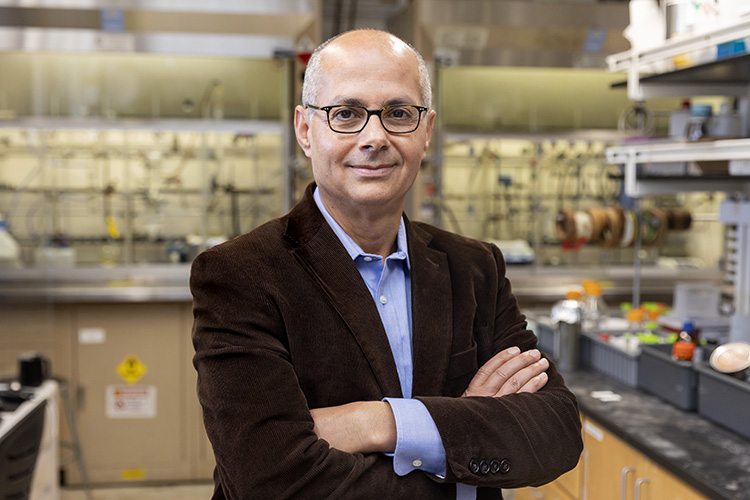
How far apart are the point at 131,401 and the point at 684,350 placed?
319cm

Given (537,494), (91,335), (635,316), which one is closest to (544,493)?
(537,494)

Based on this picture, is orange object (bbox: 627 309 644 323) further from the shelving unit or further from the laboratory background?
the shelving unit

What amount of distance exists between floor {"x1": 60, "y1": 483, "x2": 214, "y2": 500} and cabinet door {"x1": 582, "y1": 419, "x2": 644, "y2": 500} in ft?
8.18

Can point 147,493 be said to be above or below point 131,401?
below

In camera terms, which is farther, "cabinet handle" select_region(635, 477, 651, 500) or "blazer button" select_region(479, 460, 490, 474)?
"cabinet handle" select_region(635, 477, 651, 500)

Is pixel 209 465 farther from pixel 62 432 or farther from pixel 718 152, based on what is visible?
pixel 718 152

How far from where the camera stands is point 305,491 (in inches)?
Result: 47.8

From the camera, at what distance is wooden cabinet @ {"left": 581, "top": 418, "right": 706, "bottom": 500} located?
2.06 meters

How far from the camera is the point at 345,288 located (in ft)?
4.40

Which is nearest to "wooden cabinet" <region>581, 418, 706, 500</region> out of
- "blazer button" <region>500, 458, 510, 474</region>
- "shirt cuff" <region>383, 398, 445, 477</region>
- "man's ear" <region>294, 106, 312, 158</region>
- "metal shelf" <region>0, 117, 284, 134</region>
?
"blazer button" <region>500, 458, 510, 474</region>

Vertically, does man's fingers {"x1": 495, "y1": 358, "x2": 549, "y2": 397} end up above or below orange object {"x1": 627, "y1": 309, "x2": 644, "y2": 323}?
above

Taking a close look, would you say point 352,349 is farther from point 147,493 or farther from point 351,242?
point 147,493

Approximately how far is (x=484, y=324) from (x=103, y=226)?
394 cm

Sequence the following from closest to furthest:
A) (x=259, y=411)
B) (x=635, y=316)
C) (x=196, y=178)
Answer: (x=259, y=411) → (x=635, y=316) → (x=196, y=178)
